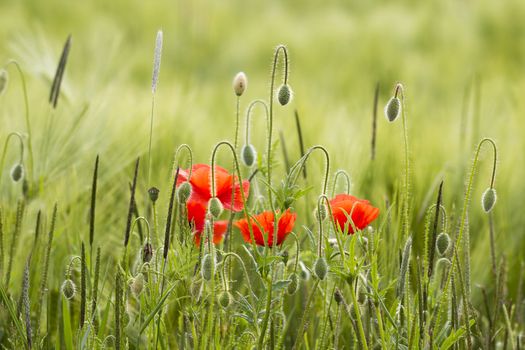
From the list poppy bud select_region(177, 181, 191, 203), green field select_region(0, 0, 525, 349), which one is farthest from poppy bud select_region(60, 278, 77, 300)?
poppy bud select_region(177, 181, 191, 203)

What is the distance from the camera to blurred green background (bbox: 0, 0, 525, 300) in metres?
1.13

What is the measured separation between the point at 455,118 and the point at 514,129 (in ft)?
0.61

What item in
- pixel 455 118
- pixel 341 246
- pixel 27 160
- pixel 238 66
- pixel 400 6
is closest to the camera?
pixel 341 246

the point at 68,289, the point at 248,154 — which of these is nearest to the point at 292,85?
the point at 248,154

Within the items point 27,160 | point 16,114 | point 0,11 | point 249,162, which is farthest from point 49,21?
point 249,162

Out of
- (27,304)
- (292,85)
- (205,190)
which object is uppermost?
(292,85)

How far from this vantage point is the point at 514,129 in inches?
55.4

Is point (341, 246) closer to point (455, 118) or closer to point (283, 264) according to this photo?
point (283, 264)

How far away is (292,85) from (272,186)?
1192mm

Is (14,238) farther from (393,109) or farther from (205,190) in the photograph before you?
(393,109)

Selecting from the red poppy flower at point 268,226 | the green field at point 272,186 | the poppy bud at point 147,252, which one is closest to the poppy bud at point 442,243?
the green field at point 272,186

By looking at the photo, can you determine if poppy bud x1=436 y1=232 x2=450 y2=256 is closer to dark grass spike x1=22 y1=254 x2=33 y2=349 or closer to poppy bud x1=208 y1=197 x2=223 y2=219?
poppy bud x1=208 y1=197 x2=223 y2=219

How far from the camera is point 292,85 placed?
1952 millimetres

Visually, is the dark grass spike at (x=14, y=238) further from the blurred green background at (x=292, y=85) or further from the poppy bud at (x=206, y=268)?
the poppy bud at (x=206, y=268)
